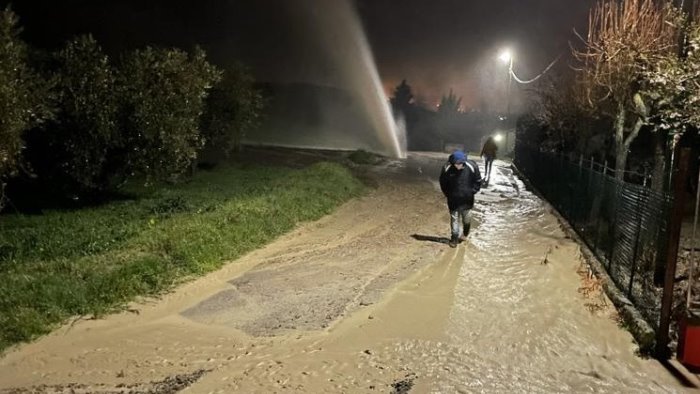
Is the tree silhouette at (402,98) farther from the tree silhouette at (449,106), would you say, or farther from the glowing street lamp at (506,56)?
the glowing street lamp at (506,56)

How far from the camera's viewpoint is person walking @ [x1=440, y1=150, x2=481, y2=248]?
9.74 m

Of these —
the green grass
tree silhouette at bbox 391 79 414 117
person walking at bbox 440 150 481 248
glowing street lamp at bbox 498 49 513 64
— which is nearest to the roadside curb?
person walking at bbox 440 150 481 248

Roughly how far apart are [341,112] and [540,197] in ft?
159

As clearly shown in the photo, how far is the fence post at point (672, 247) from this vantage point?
533 centimetres

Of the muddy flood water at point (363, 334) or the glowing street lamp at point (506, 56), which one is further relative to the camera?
the glowing street lamp at point (506, 56)

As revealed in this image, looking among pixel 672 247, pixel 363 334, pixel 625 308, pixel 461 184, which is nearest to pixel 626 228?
pixel 625 308

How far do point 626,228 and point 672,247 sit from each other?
2.42m

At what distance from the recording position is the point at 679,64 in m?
8.23

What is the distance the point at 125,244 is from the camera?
28.2 ft

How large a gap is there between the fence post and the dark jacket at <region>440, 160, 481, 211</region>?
4.46 m

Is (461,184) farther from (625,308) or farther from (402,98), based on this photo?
(402,98)

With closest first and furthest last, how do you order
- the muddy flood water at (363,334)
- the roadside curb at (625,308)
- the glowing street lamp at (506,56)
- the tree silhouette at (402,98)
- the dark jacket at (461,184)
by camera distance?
the muddy flood water at (363,334), the roadside curb at (625,308), the dark jacket at (461,184), the glowing street lamp at (506,56), the tree silhouette at (402,98)

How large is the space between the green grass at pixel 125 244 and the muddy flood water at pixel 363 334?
13.4 inches

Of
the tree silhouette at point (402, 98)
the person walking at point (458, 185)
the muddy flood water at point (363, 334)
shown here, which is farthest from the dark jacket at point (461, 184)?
the tree silhouette at point (402, 98)
